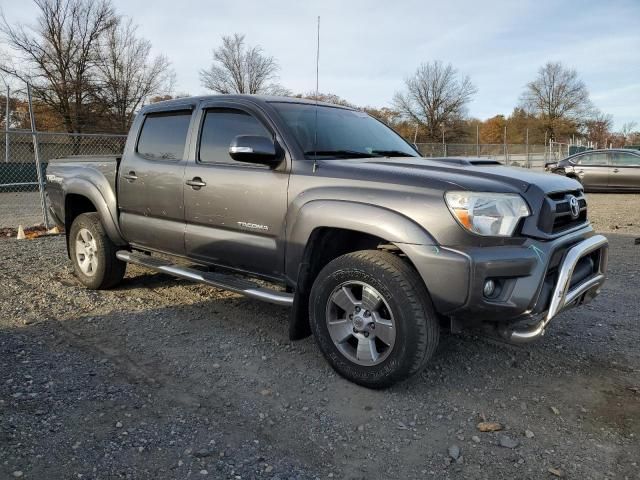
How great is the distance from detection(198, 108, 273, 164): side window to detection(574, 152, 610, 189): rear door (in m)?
12.8

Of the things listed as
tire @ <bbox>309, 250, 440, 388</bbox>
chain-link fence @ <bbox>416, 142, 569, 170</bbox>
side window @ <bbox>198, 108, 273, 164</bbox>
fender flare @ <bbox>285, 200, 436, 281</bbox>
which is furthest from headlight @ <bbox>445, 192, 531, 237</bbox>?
chain-link fence @ <bbox>416, 142, 569, 170</bbox>

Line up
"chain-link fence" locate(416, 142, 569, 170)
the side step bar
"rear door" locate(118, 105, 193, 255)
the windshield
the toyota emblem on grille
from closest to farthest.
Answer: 1. the toyota emblem on grille
2. the side step bar
3. the windshield
4. "rear door" locate(118, 105, 193, 255)
5. "chain-link fence" locate(416, 142, 569, 170)

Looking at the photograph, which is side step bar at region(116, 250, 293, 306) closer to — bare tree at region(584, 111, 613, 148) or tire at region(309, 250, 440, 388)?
tire at region(309, 250, 440, 388)

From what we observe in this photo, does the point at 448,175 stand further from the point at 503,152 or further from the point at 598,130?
the point at 598,130

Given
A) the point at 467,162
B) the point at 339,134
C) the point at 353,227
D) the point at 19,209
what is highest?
the point at 339,134

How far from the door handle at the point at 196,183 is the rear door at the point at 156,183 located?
5.0 inches

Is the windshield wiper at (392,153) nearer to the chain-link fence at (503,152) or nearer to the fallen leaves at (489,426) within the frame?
the fallen leaves at (489,426)

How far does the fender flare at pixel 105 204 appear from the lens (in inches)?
193

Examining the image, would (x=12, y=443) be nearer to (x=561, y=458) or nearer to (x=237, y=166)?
(x=237, y=166)

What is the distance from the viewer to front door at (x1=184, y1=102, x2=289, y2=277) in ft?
11.7

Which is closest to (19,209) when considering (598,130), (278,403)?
(278,403)

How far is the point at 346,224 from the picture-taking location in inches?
123

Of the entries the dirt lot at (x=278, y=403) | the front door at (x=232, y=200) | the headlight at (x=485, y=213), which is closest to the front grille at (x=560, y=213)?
the headlight at (x=485, y=213)

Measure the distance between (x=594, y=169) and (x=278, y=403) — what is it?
13.9 metres
